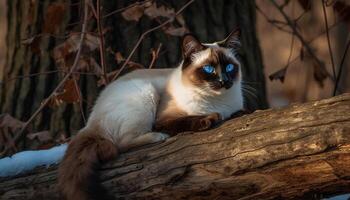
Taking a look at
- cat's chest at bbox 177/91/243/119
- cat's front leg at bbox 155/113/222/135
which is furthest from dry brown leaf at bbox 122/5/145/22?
cat's front leg at bbox 155/113/222/135

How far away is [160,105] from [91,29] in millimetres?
1140

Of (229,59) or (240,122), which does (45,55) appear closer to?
(229,59)

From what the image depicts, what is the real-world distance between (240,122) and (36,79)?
2199 millimetres

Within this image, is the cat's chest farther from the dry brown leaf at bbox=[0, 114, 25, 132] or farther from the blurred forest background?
the dry brown leaf at bbox=[0, 114, 25, 132]

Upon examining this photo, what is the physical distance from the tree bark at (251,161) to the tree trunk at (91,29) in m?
1.37

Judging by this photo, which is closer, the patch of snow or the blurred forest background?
the patch of snow

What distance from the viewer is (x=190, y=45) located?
3703mm

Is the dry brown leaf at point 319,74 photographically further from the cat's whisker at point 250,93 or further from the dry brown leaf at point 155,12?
the dry brown leaf at point 155,12

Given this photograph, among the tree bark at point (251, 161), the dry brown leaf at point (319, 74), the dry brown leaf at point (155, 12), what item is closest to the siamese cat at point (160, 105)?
the tree bark at point (251, 161)

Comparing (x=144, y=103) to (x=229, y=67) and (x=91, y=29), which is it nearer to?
(x=229, y=67)

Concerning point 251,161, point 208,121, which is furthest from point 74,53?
point 251,161

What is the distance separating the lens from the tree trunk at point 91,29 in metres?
4.54

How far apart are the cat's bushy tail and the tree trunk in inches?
48.9

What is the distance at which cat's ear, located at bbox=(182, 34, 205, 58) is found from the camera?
366 centimetres
